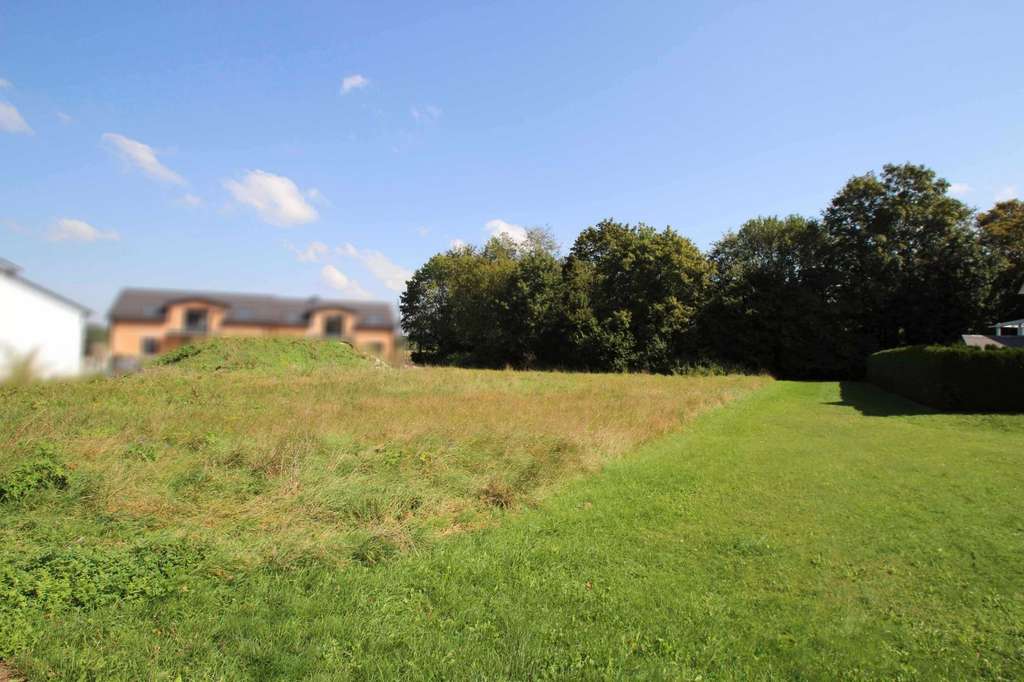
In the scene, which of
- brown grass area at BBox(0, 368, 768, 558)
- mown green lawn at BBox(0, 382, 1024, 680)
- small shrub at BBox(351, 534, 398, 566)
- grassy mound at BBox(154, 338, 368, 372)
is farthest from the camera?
brown grass area at BBox(0, 368, 768, 558)

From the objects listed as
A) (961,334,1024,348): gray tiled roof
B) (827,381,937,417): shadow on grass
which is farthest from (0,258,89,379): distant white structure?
(961,334,1024,348): gray tiled roof

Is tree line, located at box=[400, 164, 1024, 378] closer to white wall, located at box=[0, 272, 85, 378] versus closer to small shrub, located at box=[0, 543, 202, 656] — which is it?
small shrub, located at box=[0, 543, 202, 656]

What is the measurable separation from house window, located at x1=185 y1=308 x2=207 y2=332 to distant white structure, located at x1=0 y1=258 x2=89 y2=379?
356 millimetres

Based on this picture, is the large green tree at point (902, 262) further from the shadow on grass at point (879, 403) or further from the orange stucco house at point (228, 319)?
the orange stucco house at point (228, 319)

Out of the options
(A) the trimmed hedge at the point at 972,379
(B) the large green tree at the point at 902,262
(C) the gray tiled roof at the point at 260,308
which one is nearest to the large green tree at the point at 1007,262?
(B) the large green tree at the point at 902,262

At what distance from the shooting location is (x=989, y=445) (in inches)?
461

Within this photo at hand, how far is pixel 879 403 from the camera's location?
830 inches

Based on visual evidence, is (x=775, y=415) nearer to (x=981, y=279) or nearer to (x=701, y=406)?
(x=701, y=406)

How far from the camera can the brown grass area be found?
5.26 m

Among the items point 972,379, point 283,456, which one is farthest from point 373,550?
point 972,379

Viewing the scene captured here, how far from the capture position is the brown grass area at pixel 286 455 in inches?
207

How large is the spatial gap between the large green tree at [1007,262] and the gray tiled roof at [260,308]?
50133mm

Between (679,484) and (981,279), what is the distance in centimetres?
4235

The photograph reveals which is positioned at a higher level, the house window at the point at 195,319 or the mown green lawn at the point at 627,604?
the house window at the point at 195,319
